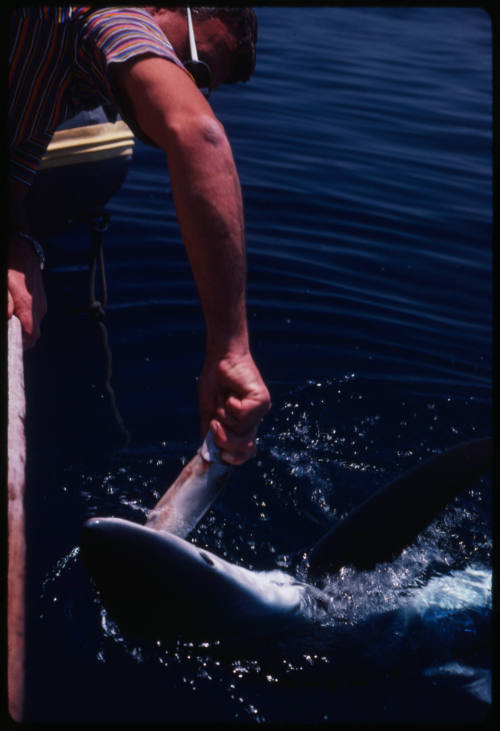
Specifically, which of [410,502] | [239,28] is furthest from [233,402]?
[239,28]

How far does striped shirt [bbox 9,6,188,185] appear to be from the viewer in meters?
2.15

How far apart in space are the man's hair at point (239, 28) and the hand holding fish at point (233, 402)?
5.06ft

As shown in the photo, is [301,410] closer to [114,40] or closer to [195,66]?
[195,66]

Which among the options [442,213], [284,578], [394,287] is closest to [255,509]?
[284,578]

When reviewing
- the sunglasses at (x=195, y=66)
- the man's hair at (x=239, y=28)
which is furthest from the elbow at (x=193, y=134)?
the man's hair at (x=239, y=28)

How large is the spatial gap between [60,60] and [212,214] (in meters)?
0.97

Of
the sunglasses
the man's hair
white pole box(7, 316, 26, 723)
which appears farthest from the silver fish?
the man's hair

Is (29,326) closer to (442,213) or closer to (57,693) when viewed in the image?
(57,693)

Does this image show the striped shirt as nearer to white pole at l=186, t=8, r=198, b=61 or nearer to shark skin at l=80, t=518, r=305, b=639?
white pole at l=186, t=8, r=198, b=61

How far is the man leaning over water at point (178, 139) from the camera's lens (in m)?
2.00

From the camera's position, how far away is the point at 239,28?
3.04 metres

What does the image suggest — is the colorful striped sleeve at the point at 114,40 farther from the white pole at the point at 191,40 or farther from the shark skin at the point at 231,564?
the shark skin at the point at 231,564

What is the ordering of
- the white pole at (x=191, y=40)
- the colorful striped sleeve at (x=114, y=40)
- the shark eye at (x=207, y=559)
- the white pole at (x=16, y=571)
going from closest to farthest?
1. the white pole at (x=16, y=571)
2. the colorful striped sleeve at (x=114, y=40)
3. the shark eye at (x=207, y=559)
4. the white pole at (x=191, y=40)

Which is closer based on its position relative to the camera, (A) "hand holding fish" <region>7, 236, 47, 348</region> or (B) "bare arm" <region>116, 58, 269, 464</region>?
(B) "bare arm" <region>116, 58, 269, 464</region>
